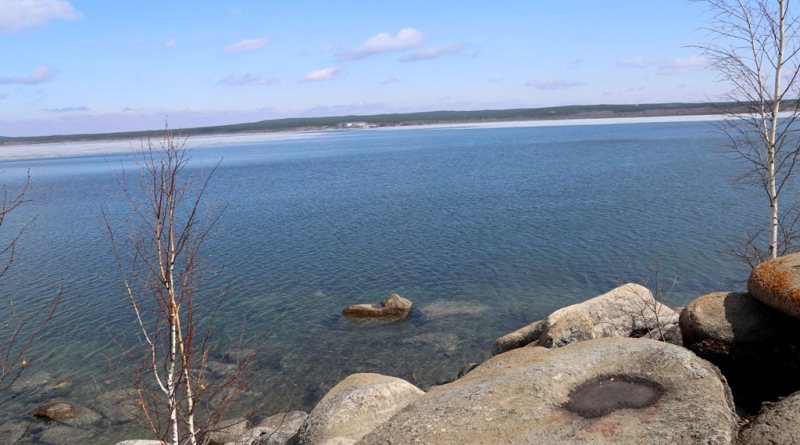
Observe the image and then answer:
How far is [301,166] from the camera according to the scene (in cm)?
9744

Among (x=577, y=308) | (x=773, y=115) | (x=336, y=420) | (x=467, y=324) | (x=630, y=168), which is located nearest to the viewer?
(x=336, y=420)

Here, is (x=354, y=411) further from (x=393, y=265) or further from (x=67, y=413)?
(x=393, y=265)

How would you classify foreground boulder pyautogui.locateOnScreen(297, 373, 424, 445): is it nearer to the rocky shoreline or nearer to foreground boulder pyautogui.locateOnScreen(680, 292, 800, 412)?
the rocky shoreline

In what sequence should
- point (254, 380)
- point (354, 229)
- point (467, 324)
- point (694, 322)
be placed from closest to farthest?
point (694, 322), point (254, 380), point (467, 324), point (354, 229)

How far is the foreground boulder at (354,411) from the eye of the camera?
1168 cm

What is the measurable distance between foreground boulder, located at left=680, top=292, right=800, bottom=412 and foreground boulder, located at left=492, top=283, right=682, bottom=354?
6.89ft

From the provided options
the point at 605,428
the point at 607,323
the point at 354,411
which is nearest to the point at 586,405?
the point at 605,428

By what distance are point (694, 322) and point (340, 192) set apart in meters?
51.5

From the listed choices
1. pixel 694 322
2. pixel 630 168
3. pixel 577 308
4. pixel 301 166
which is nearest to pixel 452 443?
pixel 694 322

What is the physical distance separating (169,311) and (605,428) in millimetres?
7200

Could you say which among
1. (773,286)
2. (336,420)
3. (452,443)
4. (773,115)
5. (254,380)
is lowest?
(254,380)

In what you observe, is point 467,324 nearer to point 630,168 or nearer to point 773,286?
point 773,286

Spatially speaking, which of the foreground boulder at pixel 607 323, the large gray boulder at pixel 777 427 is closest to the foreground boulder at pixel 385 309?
the foreground boulder at pixel 607 323

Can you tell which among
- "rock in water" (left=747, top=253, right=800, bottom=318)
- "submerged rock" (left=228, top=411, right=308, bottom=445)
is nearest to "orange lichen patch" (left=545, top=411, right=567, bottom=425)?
"rock in water" (left=747, top=253, right=800, bottom=318)
